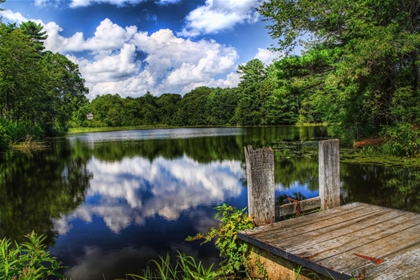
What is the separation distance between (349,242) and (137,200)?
6332 mm

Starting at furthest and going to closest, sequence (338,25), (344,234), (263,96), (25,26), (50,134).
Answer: (263,96) < (25,26) < (50,134) < (338,25) < (344,234)

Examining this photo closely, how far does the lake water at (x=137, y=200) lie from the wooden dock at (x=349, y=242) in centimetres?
147

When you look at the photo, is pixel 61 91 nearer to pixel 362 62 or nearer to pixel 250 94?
pixel 250 94

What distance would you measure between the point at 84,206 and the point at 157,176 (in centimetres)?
419

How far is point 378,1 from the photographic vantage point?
11.4m

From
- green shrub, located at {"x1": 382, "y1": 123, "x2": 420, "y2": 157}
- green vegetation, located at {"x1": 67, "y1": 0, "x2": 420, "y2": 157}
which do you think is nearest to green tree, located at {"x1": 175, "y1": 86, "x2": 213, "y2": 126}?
green vegetation, located at {"x1": 67, "y1": 0, "x2": 420, "y2": 157}

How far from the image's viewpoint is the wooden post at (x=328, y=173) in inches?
174

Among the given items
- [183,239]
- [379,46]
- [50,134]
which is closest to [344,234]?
[183,239]

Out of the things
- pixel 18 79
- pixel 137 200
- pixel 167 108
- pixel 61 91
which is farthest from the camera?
pixel 167 108

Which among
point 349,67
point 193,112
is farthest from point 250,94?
point 349,67

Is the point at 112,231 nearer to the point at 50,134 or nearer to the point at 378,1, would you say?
the point at 378,1

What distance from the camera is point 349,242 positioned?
127 inches

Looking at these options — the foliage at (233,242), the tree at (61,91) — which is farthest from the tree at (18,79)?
the foliage at (233,242)

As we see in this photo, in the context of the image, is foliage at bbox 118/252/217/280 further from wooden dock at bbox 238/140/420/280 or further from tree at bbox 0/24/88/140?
tree at bbox 0/24/88/140
